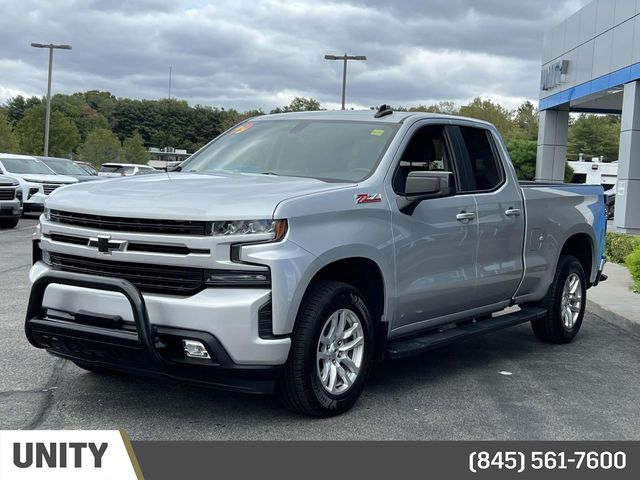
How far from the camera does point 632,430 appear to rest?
5.38 metres

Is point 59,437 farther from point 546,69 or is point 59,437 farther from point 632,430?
point 546,69

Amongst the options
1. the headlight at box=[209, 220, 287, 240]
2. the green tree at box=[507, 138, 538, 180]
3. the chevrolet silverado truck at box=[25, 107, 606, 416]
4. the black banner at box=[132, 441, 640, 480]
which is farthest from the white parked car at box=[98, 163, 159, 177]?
the black banner at box=[132, 441, 640, 480]

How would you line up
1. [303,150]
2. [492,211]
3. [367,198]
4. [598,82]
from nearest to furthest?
[367,198] → [303,150] → [492,211] → [598,82]

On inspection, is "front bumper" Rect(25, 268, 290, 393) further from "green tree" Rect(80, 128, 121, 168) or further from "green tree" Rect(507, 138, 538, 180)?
"green tree" Rect(80, 128, 121, 168)

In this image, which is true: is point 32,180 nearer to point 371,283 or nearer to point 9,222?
point 9,222

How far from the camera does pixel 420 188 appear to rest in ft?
18.9

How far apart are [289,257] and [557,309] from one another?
13.1 feet

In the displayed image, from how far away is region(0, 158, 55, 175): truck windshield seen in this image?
23.2 meters

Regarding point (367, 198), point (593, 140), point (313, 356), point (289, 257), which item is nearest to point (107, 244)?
point (289, 257)

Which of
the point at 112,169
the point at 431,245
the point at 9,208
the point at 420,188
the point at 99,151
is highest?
the point at 99,151

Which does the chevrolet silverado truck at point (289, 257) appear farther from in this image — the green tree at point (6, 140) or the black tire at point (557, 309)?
the green tree at point (6, 140)

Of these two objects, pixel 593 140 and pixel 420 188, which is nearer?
pixel 420 188

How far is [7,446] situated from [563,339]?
5.40 meters

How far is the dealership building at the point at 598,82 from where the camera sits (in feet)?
74.0
